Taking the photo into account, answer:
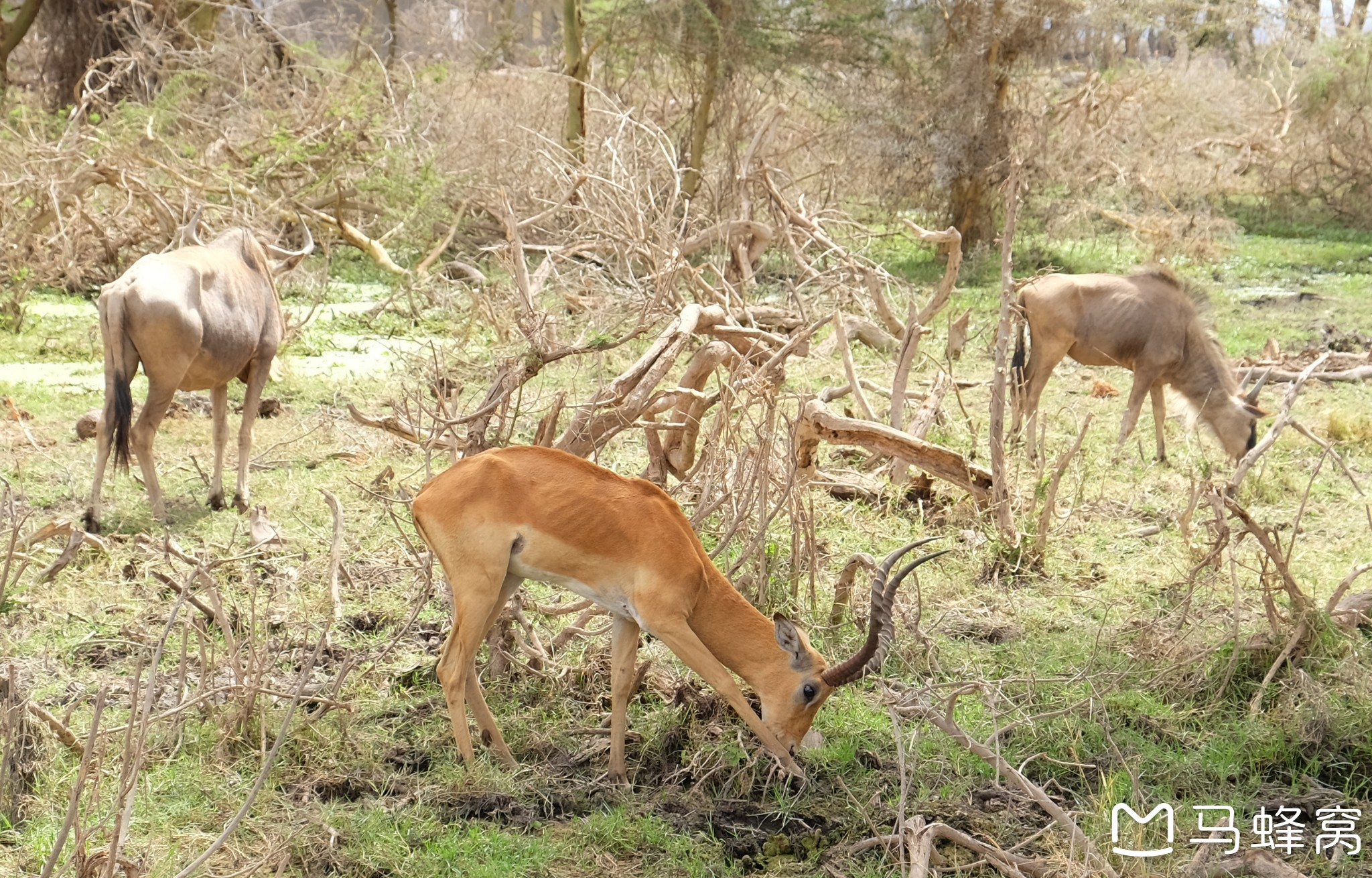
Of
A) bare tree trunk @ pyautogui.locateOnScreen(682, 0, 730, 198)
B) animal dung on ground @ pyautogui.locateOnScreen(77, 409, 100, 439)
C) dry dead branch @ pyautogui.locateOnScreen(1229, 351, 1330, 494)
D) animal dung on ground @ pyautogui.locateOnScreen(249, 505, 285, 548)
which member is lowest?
animal dung on ground @ pyautogui.locateOnScreen(77, 409, 100, 439)

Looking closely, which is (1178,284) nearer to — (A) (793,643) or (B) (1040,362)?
(B) (1040,362)

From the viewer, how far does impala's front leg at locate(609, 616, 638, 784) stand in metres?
4.84

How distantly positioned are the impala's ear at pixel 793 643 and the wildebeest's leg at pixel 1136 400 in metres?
5.89

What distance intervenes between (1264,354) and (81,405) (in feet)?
34.5

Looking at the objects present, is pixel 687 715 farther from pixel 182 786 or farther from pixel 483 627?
pixel 182 786

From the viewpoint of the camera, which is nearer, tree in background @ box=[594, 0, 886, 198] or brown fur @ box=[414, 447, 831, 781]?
brown fur @ box=[414, 447, 831, 781]

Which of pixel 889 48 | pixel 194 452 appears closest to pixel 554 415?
pixel 194 452

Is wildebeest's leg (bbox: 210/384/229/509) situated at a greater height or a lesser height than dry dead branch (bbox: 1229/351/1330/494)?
lesser

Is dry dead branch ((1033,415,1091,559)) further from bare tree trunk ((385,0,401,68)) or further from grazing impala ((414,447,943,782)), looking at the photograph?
bare tree trunk ((385,0,401,68))

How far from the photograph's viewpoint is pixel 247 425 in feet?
27.7

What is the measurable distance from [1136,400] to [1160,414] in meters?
0.21

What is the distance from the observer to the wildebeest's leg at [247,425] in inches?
321

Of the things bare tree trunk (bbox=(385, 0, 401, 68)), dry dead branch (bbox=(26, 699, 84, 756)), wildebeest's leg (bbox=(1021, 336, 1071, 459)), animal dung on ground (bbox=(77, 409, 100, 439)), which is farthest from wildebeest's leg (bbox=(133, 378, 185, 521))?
bare tree trunk (bbox=(385, 0, 401, 68))

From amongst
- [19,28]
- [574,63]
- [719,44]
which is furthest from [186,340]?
[19,28]
